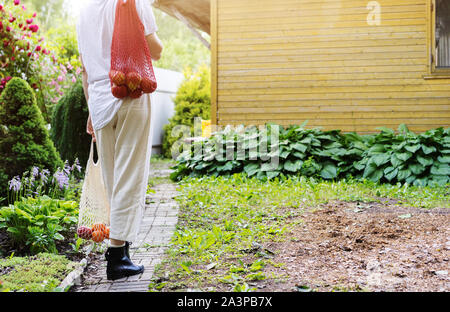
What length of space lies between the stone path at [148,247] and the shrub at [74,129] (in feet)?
4.82

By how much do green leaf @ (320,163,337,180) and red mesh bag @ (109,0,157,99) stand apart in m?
4.45

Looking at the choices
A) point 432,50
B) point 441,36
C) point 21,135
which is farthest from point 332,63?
point 21,135

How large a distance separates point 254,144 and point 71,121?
2.64 metres

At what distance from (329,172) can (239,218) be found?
2.69 metres

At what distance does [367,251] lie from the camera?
327 centimetres

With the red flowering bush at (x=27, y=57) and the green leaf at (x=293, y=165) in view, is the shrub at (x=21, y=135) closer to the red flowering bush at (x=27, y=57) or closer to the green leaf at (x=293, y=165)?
the red flowering bush at (x=27, y=57)

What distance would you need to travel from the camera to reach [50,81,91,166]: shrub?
6641mm

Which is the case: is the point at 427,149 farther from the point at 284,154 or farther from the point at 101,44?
the point at 101,44

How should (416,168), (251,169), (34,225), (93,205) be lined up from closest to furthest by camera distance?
(93,205), (34,225), (416,168), (251,169)

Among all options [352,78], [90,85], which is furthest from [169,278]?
[352,78]

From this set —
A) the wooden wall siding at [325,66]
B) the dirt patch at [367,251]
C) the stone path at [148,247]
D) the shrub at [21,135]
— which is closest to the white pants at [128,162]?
the stone path at [148,247]

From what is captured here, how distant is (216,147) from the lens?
24.0 feet

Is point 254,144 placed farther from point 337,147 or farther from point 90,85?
point 90,85

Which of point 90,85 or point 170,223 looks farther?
point 170,223
